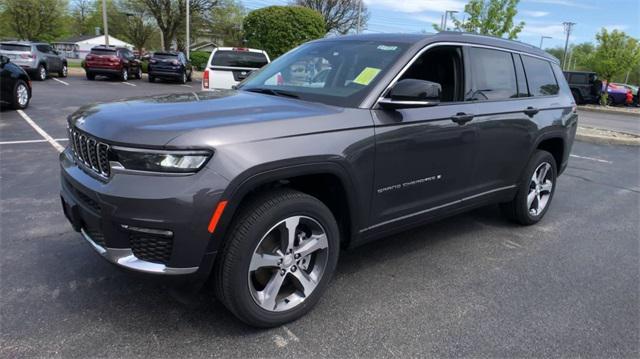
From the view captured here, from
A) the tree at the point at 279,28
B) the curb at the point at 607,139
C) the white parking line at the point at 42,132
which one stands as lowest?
the white parking line at the point at 42,132

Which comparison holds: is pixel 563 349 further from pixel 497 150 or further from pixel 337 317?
pixel 497 150

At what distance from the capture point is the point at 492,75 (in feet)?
13.8

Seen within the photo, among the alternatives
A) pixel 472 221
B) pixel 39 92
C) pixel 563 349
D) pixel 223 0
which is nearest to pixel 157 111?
pixel 563 349

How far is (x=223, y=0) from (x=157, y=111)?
48530 mm

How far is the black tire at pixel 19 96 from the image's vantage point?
10.6 meters

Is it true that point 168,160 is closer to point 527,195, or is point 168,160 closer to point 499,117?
point 499,117

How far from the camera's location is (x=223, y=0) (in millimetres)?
47344

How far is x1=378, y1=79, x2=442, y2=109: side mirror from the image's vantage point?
3121mm

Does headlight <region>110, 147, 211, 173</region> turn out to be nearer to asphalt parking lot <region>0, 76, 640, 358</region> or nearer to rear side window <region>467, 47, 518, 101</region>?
asphalt parking lot <region>0, 76, 640, 358</region>

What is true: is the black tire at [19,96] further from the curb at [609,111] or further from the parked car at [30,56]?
the curb at [609,111]

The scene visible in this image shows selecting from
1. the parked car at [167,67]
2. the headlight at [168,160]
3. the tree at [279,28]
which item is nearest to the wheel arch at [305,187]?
the headlight at [168,160]

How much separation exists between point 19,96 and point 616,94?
30.1m

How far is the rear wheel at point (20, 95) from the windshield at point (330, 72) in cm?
888

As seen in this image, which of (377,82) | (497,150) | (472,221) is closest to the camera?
(377,82)
